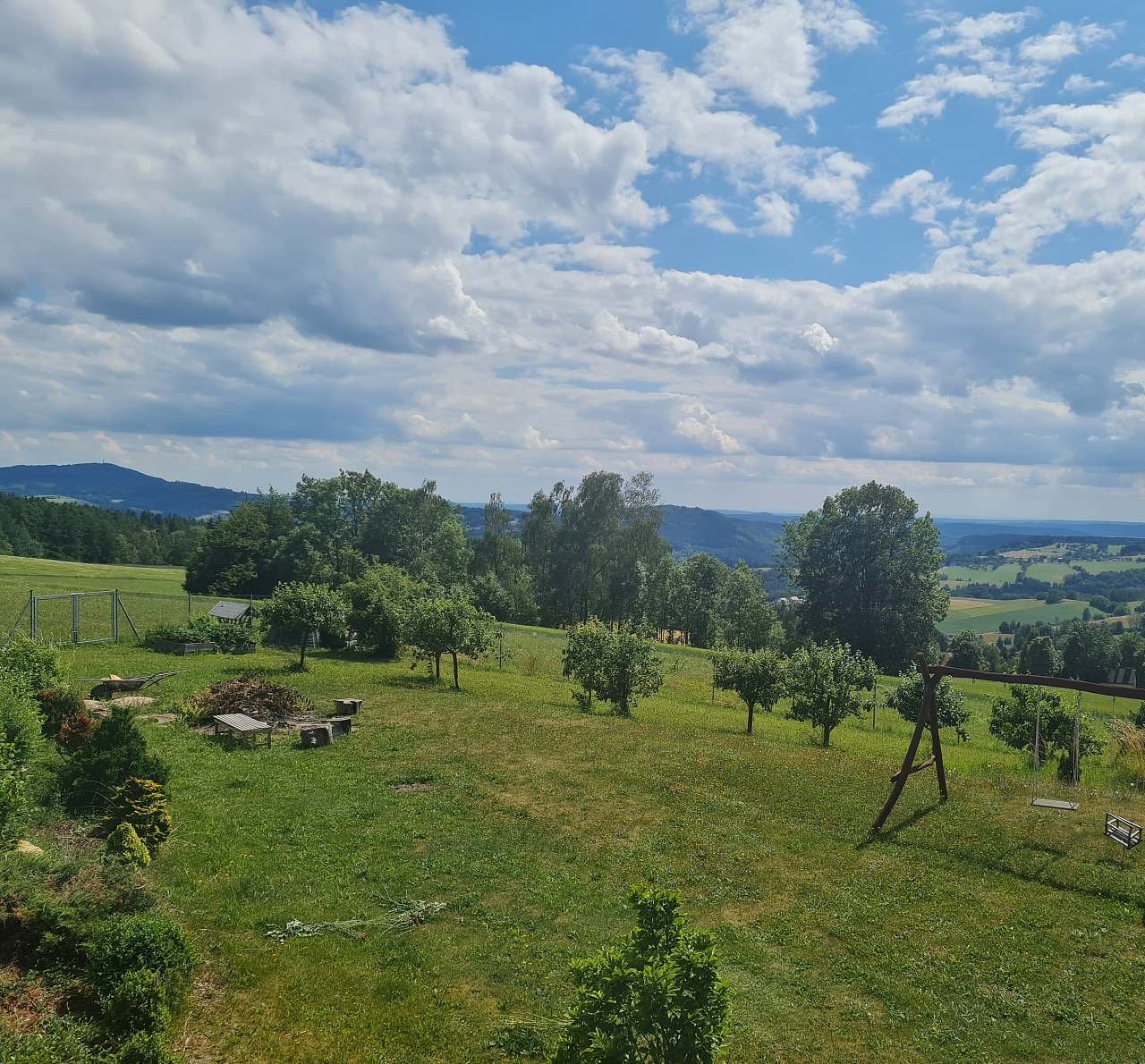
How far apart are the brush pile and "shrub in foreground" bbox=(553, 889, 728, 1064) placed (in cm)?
1892

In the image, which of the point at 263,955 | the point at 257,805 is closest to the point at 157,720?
the point at 257,805

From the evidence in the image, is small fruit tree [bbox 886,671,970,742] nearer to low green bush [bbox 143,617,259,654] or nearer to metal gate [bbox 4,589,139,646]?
low green bush [bbox 143,617,259,654]

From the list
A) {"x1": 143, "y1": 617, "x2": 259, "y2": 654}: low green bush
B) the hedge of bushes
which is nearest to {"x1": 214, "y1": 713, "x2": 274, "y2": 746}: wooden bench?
the hedge of bushes

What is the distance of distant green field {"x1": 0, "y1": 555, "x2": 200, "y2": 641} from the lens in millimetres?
37281

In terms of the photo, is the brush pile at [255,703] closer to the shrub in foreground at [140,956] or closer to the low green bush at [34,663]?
the low green bush at [34,663]

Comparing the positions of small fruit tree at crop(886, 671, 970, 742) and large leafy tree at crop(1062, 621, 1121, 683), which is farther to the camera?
large leafy tree at crop(1062, 621, 1121, 683)

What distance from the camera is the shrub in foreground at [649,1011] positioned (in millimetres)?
5992

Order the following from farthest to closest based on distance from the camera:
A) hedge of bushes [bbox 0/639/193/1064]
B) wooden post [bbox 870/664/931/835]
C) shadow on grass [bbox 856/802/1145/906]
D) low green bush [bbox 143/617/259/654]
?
1. low green bush [bbox 143/617/259/654]
2. wooden post [bbox 870/664/931/835]
3. shadow on grass [bbox 856/802/1145/906]
4. hedge of bushes [bbox 0/639/193/1064]

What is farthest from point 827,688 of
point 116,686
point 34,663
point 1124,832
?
point 116,686

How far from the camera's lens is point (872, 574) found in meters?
62.4

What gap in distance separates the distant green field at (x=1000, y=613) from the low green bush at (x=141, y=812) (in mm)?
152799

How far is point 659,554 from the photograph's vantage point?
7719 centimetres

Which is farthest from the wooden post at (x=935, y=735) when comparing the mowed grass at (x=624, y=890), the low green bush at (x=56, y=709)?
the low green bush at (x=56, y=709)

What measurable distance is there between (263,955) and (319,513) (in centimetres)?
6050
